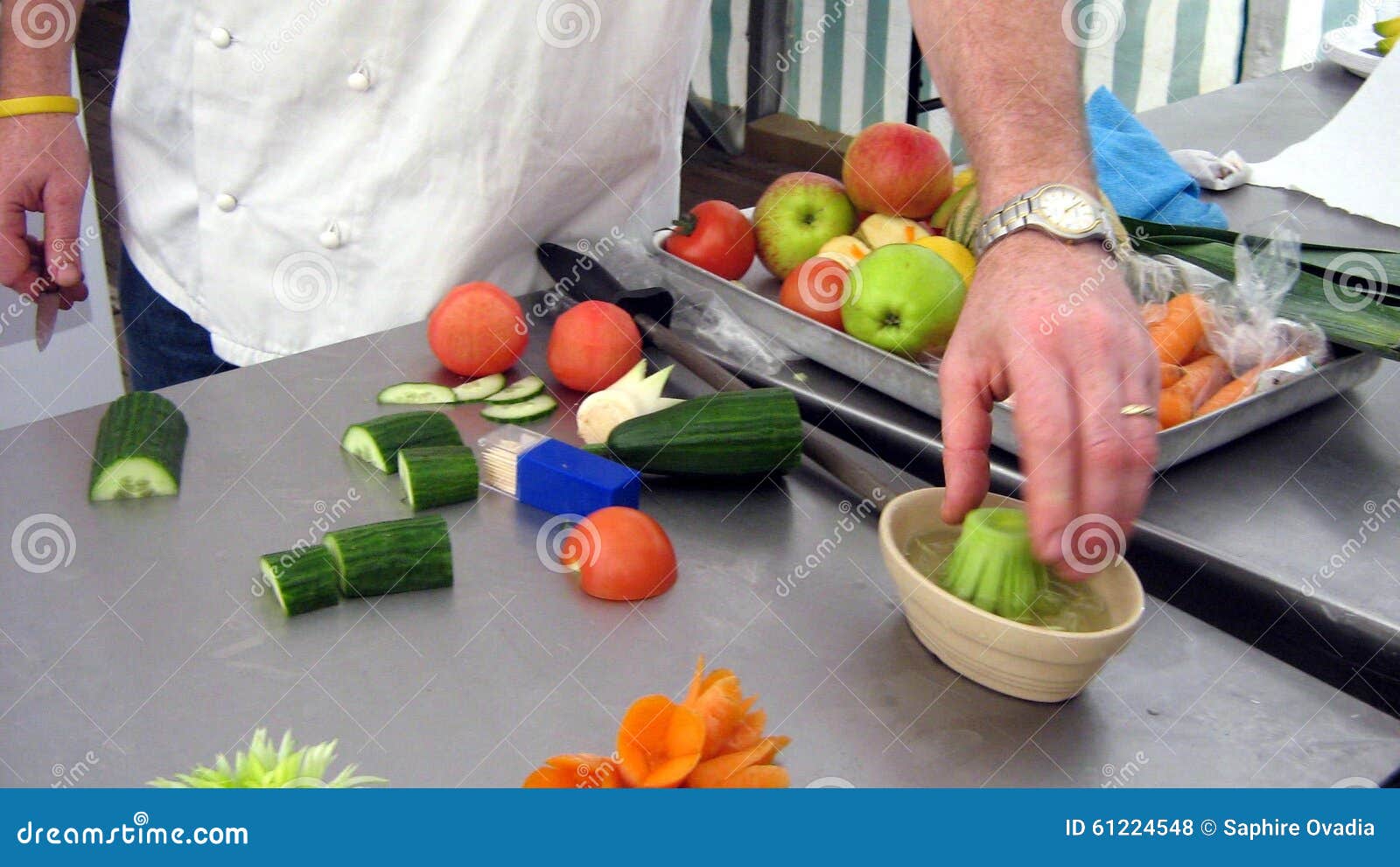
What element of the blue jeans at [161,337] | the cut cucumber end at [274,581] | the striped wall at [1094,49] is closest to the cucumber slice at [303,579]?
the cut cucumber end at [274,581]

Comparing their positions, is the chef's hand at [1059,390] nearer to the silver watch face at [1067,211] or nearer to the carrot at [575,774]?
the silver watch face at [1067,211]

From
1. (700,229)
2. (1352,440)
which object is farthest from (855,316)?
(1352,440)

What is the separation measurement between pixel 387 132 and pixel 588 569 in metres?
0.68

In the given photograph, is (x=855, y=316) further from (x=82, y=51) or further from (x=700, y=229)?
(x=82, y=51)

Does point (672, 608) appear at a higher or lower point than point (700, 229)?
lower

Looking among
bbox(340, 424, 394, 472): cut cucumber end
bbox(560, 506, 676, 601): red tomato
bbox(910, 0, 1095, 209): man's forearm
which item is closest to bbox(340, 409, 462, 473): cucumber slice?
bbox(340, 424, 394, 472): cut cucumber end

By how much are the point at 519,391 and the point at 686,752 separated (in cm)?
62

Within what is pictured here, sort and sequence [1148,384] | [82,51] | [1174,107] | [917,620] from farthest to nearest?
[82,51] < [1174,107] < [917,620] < [1148,384]

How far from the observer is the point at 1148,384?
0.86m

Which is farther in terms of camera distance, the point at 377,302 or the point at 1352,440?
the point at 377,302

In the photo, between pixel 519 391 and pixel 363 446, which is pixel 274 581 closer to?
pixel 363 446

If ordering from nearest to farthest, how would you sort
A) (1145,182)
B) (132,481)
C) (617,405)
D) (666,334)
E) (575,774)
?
(575,774) < (132,481) < (617,405) < (666,334) < (1145,182)

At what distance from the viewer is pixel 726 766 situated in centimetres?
81

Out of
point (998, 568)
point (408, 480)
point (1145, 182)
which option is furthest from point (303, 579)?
point (1145, 182)
